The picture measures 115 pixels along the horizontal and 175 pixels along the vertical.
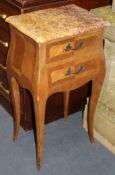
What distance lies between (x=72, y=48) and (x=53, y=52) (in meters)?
0.11

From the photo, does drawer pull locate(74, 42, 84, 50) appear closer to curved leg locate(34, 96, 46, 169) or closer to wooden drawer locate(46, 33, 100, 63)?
wooden drawer locate(46, 33, 100, 63)

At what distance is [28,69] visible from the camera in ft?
5.44

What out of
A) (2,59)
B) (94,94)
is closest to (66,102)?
(94,94)

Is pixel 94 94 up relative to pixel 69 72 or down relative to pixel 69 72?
down

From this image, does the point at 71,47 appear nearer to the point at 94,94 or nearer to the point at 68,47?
the point at 68,47

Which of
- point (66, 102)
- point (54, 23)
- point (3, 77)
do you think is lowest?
point (66, 102)

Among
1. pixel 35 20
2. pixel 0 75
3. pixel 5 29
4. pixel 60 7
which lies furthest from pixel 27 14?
pixel 0 75

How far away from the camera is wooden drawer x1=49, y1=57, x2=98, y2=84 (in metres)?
1.64

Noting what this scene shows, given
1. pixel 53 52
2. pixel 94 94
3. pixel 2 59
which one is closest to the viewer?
pixel 53 52

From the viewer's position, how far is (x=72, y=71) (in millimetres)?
1701

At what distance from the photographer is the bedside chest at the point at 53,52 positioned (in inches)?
61.7

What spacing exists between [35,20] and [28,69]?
0.82 ft

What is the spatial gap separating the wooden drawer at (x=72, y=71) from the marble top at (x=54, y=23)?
174 millimetres

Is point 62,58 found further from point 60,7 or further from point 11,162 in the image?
point 11,162
